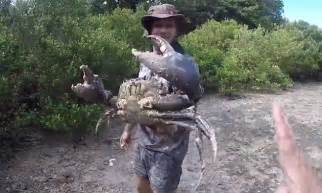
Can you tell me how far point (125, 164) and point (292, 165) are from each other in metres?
4.58

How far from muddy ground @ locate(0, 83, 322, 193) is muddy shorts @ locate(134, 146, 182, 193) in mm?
1499

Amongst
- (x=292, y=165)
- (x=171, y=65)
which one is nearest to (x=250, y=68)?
(x=171, y=65)

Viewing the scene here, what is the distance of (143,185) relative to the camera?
9.95ft

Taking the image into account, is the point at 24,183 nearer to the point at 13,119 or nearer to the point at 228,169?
the point at 13,119

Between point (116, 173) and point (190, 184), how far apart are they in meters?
0.79

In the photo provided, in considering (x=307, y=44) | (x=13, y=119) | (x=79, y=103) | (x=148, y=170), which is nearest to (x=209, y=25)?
(x=307, y=44)

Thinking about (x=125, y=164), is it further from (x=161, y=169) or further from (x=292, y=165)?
(x=292, y=165)

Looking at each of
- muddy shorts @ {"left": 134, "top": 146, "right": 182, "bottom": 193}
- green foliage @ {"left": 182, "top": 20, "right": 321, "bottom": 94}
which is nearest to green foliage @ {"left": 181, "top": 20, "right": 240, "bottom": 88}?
green foliage @ {"left": 182, "top": 20, "right": 321, "bottom": 94}

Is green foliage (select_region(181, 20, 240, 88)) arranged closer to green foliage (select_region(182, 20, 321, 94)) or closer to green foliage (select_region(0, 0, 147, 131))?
green foliage (select_region(182, 20, 321, 94))

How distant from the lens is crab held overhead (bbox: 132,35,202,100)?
2.27 metres

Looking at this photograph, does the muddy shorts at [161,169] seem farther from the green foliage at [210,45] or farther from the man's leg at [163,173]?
the green foliage at [210,45]

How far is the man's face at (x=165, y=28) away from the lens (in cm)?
269

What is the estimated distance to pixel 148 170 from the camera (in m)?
2.93

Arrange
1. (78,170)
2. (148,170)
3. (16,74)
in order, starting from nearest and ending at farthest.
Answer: (148,170)
(78,170)
(16,74)
